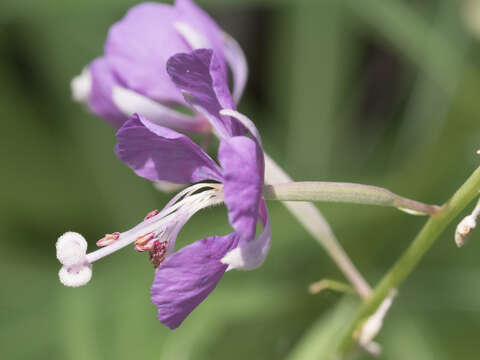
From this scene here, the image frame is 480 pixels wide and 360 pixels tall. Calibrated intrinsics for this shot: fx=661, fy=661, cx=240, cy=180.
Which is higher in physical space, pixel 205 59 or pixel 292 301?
pixel 205 59

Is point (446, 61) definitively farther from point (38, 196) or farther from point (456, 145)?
point (38, 196)

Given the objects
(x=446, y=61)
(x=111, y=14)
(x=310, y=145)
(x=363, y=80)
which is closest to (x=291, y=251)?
(x=310, y=145)

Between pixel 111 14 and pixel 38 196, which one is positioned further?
pixel 111 14

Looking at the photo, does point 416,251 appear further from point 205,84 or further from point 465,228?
point 205,84

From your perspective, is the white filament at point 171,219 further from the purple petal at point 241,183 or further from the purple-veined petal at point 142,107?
the purple-veined petal at point 142,107

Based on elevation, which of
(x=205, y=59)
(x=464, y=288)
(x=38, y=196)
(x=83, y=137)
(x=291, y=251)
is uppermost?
(x=205, y=59)

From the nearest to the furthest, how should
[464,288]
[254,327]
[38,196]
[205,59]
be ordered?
[205,59] < [254,327] < [464,288] < [38,196]
